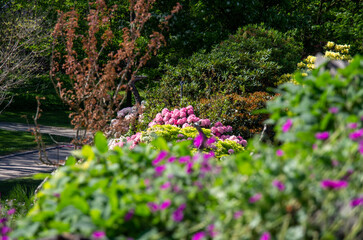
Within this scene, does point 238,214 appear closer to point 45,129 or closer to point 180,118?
point 180,118

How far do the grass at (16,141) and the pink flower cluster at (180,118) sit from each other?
14.2 ft

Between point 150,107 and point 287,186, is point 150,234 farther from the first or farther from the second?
point 150,107

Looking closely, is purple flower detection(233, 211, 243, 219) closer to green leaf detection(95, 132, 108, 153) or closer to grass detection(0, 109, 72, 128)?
green leaf detection(95, 132, 108, 153)

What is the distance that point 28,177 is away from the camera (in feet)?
26.0

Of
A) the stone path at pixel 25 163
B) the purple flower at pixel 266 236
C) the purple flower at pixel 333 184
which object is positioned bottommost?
the stone path at pixel 25 163

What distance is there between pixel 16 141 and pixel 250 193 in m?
11.6

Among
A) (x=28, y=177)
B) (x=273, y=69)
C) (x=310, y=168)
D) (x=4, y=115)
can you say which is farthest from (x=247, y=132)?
(x=4, y=115)

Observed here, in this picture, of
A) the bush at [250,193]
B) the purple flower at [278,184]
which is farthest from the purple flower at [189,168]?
the purple flower at [278,184]

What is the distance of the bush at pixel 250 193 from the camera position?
154 centimetres

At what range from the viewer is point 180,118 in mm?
7410

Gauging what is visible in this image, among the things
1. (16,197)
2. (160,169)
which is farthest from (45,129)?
(160,169)

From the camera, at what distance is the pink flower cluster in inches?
279

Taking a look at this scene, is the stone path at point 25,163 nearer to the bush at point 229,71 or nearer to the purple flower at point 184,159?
the bush at point 229,71

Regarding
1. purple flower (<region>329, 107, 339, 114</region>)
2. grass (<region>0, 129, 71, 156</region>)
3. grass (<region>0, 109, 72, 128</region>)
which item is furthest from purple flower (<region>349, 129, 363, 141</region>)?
grass (<region>0, 109, 72, 128</region>)
